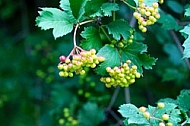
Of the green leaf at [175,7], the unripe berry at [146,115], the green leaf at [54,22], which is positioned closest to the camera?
the unripe berry at [146,115]

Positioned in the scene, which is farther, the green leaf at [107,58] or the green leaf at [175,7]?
the green leaf at [175,7]

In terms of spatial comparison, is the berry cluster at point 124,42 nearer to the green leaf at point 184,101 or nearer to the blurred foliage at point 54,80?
the green leaf at point 184,101

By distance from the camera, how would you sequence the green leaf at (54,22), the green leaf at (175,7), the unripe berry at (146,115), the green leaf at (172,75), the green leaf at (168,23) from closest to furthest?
→ the unripe berry at (146,115), the green leaf at (54,22), the green leaf at (168,23), the green leaf at (175,7), the green leaf at (172,75)

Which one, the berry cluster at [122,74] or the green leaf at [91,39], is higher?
the green leaf at [91,39]

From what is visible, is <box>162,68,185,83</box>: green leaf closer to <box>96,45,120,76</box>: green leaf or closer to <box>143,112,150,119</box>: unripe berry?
<box>96,45,120,76</box>: green leaf

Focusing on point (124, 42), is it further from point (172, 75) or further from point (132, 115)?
point (172, 75)

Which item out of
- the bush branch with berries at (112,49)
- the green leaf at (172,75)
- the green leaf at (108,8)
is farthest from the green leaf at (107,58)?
the green leaf at (172,75)

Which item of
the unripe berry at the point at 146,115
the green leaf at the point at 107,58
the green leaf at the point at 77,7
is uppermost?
the green leaf at the point at 77,7
